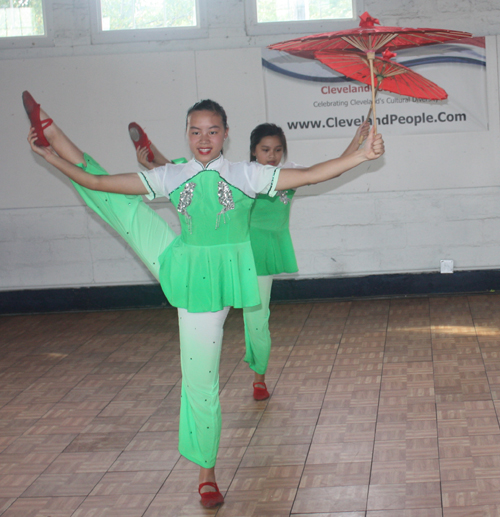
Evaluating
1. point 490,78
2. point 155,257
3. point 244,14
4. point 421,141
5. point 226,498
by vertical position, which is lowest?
point 226,498

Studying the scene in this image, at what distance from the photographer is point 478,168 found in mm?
6383

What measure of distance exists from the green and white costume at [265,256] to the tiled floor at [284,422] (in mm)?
328

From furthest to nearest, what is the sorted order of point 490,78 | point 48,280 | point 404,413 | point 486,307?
point 48,280
point 490,78
point 486,307
point 404,413

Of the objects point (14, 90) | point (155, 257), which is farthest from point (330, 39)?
point (14, 90)

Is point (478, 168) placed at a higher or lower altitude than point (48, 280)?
higher

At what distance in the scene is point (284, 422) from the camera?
3.54m

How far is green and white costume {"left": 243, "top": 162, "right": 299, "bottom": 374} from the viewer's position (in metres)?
3.73

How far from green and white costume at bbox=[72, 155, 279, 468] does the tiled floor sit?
365mm

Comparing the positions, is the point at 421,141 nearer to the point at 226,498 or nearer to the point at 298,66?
the point at 298,66

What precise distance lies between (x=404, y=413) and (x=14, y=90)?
16.0 feet

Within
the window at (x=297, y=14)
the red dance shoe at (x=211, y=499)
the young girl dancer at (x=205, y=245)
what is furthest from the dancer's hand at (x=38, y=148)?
the window at (x=297, y=14)

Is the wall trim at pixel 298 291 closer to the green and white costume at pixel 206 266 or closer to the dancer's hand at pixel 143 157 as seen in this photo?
the dancer's hand at pixel 143 157

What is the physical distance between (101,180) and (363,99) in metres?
4.19

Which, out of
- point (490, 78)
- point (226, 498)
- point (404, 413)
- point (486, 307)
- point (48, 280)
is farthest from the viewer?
point (48, 280)
